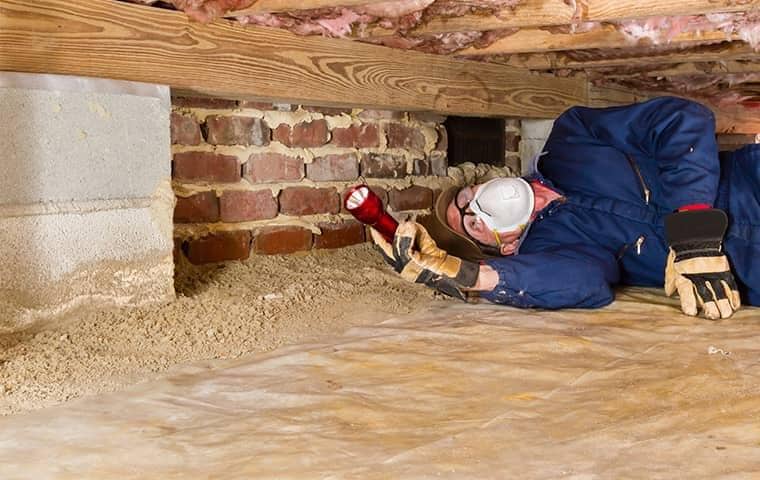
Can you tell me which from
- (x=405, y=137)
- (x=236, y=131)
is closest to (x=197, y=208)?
(x=236, y=131)

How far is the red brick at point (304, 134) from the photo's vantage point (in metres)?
2.34

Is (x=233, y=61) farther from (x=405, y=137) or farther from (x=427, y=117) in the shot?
(x=427, y=117)

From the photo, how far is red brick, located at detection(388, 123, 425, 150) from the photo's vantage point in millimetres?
2740

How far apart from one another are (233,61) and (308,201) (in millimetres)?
626

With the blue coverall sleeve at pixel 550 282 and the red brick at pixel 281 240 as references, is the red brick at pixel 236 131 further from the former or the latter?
the blue coverall sleeve at pixel 550 282

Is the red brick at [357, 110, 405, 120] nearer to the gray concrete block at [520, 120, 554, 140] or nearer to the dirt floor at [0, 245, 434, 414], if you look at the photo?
the dirt floor at [0, 245, 434, 414]

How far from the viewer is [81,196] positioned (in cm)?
166

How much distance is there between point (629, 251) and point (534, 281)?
0.37 meters

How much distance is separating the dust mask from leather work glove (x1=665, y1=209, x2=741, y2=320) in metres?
0.44

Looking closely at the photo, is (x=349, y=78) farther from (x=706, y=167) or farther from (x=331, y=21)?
(x=706, y=167)

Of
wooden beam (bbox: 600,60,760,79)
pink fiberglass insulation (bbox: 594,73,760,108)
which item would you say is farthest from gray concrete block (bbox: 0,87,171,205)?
pink fiberglass insulation (bbox: 594,73,760,108)

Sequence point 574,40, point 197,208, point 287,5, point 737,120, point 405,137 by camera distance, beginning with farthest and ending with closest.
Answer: point 737,120
point 405,137
point 574,40
point 197,208
point 287,5

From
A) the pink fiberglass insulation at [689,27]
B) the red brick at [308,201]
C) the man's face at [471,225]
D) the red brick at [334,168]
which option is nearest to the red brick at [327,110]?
the red brick at [334,168]

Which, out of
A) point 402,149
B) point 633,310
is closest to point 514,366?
point 633,310
